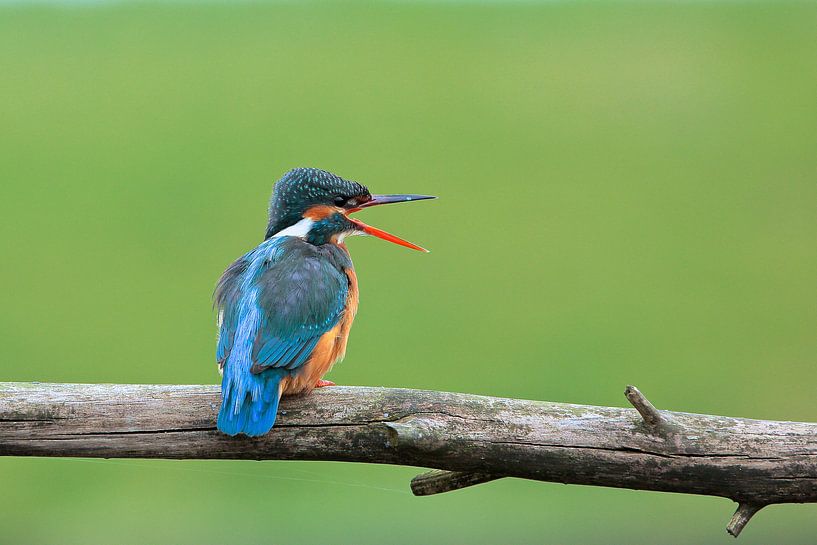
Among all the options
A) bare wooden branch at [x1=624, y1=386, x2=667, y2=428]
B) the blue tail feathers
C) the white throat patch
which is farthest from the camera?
the white throat patch

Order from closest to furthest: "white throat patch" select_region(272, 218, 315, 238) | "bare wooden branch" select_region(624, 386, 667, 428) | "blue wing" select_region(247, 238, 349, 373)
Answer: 1. "bare wooden branch" select_region(624, 386, 667, 428)
2. "blue wing" select_region(247, 238, 349, 373)
3. "white throat patch" select_region(272, 218, 315, 238)

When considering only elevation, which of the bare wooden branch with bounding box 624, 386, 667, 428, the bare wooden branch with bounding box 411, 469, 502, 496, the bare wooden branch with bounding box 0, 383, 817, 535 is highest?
the bare wooden branch with bounding box 624, 386, 667, 428

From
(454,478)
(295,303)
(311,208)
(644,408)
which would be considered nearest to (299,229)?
(311,208)

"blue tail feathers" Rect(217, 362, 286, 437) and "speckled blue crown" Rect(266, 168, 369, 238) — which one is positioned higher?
"speckled blue crown" Rect(266, 168, 369, 238)

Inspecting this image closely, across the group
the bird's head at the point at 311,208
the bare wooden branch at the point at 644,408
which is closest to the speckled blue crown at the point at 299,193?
the bird's head at the point at 311,208

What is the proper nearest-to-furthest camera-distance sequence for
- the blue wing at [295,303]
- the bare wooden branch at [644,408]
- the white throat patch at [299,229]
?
the bare wooden branch at [644,408] → the blue wing at [295,303] → the white throat patch at [299,229]

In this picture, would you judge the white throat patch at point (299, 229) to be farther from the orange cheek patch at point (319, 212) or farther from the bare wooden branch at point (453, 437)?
the bare wooden branch at point (453, 437)

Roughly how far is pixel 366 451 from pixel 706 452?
53 centimetres

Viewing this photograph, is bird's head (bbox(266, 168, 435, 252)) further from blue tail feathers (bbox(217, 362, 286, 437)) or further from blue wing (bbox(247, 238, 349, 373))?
blue tail feathers (bbox(217, 362, 286, 437))

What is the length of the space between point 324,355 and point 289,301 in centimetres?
12

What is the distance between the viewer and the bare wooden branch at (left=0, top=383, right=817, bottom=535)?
1.46 m

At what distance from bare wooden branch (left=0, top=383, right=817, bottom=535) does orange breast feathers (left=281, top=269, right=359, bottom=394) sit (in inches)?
3.3

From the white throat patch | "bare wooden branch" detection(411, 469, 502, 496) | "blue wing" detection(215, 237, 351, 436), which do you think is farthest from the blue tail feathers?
the white throat patch

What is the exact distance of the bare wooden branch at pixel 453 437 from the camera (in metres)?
1.46
